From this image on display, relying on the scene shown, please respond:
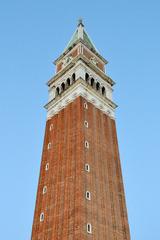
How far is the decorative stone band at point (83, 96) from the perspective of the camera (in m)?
38.0

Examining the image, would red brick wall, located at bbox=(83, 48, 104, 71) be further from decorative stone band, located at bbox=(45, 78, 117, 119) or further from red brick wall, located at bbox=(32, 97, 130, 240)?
red brick wall, located at bbox=(32, 97, 130, 240)

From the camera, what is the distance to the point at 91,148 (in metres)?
32.7

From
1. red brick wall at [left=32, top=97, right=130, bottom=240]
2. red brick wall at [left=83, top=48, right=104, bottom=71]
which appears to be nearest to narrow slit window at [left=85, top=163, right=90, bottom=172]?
red brick wall at [left=32, top=97, right=130, bottom=240]

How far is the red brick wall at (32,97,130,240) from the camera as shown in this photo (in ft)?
88.2

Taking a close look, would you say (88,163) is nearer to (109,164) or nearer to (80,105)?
(109,164)

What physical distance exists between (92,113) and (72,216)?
45.2 feet

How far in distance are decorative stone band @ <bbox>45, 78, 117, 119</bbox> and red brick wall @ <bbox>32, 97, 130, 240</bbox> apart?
108 centimetres

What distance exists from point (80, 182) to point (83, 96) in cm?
1235

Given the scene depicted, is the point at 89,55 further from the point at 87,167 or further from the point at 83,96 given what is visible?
the point at 87,167

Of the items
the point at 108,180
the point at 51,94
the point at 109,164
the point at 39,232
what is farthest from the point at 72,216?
the point at 51,94

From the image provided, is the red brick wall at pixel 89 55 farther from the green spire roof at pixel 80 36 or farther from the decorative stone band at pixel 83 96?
the decorative stone band at pixel 83 96

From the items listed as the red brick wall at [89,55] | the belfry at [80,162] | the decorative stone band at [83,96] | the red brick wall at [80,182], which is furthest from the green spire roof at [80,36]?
the red brick wall at [80,182]

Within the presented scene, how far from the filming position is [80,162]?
97.9 ft

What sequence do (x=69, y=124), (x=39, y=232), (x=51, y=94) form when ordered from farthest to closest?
(x=51, y=94)
(x=69, y=124)
(x=39, y=232)
